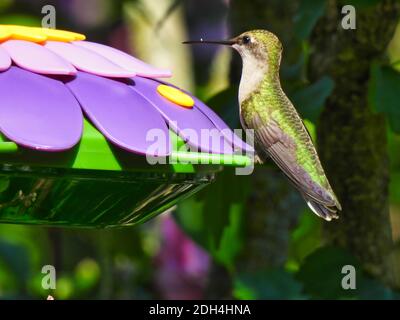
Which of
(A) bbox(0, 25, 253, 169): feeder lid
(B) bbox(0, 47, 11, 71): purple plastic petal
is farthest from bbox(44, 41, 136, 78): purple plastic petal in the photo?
(B) bbox(0, 47, 11, 71): purple plastic petal

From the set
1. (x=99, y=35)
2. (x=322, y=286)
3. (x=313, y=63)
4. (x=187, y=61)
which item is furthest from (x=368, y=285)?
(x=99, y=35)

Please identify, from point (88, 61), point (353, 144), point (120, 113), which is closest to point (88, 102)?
point (120, 113)

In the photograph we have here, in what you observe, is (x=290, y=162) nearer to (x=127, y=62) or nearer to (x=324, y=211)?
(x=324, y=211)

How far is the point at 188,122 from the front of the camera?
175cm

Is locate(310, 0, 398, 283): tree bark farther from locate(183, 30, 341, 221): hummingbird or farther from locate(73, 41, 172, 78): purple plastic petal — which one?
locate(73, 41, 172, 78): purple plastic petal

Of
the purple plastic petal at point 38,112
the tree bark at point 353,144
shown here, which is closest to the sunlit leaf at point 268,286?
the tree bark at point 353,144

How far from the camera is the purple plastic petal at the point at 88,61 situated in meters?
1.75

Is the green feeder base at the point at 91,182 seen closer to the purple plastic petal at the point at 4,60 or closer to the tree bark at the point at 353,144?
the purple plastic petal at the point at 4,60

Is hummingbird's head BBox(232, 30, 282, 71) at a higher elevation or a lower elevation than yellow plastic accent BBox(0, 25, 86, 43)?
higher

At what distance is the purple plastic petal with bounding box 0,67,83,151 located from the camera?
1500mm

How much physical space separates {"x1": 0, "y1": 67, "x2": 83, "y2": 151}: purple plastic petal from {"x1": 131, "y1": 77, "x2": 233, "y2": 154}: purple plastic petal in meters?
0.17

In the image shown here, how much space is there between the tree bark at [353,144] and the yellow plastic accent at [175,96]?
3.03 feet

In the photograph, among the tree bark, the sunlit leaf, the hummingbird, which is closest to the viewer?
the hummingbird

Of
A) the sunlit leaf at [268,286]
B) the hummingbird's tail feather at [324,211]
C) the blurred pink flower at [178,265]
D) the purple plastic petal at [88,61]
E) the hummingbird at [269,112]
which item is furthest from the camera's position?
the blurred pink flower at [178,265]
